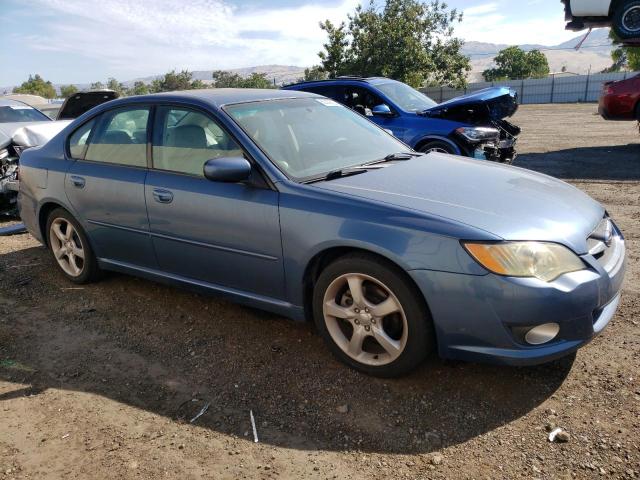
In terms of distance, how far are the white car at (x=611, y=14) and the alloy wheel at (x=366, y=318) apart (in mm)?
15499

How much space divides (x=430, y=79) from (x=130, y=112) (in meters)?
34.6

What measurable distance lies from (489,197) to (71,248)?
3.48 m

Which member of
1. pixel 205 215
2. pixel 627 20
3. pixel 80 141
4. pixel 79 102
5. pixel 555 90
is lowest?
pixel 555 90

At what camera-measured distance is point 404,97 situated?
8.48 meters

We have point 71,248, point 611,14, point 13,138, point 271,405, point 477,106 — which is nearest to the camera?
point 271,405

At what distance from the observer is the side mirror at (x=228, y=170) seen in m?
3.10

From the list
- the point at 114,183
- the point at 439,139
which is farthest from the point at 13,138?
the point at 439,139

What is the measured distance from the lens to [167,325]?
3.80 m

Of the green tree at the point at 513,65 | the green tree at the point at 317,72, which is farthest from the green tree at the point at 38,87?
the green tree at the point at 513,65

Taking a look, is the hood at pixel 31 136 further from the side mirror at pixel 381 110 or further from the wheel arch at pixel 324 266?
the wheel arch at pixel 324 266

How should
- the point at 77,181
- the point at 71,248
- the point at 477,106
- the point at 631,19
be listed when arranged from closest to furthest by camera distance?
the point at 77,181
the point at 71,248
the point at 477,106
the point at 631,19

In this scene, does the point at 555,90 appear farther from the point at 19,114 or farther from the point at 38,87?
the point at 38,87

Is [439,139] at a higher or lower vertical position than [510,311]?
higher

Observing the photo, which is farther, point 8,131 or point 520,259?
point 8,131
